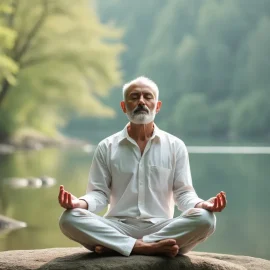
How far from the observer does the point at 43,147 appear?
976cm

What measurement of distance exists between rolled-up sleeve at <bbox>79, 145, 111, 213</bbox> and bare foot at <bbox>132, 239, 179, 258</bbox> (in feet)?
0.64

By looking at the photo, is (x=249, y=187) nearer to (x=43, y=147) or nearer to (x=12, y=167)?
(x=12, y=167)

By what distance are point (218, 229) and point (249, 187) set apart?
2.20 meters

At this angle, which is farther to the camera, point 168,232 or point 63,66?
point 63,66

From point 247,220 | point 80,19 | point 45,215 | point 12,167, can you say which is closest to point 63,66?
point 80,19

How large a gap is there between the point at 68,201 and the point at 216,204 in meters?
0.46

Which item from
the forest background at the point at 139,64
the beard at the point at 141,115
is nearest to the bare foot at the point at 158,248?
the beard at the point at 141,115

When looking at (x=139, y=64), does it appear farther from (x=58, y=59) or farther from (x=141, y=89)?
(x=141, y=89)

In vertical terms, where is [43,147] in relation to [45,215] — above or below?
above

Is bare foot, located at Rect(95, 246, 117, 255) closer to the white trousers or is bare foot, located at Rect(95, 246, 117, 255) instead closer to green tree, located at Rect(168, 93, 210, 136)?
the white trousers

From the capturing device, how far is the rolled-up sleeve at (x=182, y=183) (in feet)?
6.53

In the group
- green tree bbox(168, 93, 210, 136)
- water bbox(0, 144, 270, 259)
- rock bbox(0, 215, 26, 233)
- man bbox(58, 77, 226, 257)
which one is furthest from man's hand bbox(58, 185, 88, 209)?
green tree bbox(168, 93, 210, 136)

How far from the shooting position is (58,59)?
30.5 ft

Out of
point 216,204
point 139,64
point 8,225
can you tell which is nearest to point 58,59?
point 139,64
